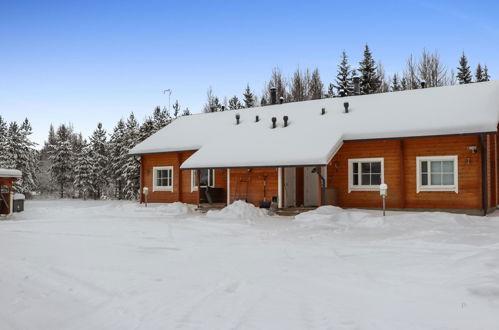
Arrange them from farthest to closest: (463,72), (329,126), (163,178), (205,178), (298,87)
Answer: (298,87)
(463,72)
(163,178)
(205,178)
(329,126)

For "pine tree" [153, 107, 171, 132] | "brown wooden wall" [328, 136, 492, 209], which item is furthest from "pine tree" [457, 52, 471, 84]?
"brown wooden wall" [328, 136, 492, 209]

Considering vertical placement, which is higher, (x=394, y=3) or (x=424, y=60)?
(x=424, y=60)

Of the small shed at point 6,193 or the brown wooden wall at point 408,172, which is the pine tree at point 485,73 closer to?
the brown wooden wall at point 408,172

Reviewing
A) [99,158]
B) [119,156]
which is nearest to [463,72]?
[119,156]

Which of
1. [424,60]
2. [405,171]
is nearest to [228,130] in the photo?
[405,171]

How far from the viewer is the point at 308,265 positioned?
6.75 m

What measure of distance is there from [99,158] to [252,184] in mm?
26886

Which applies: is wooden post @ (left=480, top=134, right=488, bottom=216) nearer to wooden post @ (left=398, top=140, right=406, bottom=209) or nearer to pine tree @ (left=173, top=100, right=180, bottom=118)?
wooden post @ (left=398, top=140, right=406, bottom=209)

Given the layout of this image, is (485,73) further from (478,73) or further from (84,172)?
(84,172)

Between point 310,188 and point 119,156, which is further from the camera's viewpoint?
point 119,156

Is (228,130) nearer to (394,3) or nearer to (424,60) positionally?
(394,3)

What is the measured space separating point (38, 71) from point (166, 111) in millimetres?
17382

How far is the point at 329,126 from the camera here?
1612cm

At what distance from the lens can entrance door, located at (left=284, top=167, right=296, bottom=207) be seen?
1580cm
